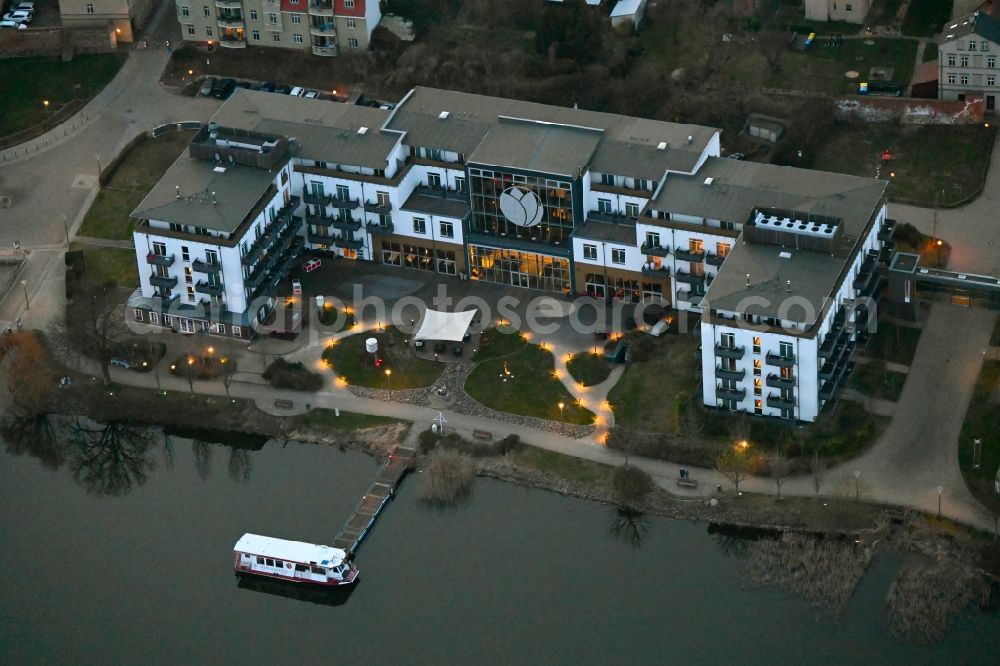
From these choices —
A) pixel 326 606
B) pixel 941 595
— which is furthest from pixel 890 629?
pixel 326 606

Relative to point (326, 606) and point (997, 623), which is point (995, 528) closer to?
point (997, 623)

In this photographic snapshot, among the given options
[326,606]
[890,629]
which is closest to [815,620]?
[890,629]

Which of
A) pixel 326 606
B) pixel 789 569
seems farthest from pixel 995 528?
pixel 326 606

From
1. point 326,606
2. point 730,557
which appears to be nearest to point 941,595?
point 730,557

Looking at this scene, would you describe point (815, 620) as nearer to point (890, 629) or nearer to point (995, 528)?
point (890, 629)

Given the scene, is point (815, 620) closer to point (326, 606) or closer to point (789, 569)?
point (789, 569)

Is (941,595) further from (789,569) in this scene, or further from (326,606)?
(326,606)
